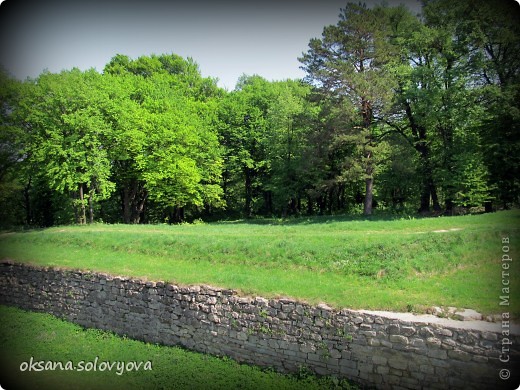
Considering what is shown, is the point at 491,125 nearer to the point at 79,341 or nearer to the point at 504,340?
the point at 504,340

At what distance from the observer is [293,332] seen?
932 centimetres

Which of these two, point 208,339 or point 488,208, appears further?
point 488,208

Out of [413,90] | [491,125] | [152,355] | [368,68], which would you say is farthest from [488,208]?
[152,355]

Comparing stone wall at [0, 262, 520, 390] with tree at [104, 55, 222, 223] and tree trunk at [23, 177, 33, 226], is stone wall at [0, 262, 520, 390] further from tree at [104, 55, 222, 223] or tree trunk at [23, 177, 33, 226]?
tree trunk at [23, 177, 33, 226]

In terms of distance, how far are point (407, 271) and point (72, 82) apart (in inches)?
928

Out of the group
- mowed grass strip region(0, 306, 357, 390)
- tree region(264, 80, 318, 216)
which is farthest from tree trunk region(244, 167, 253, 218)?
mowed grass strip region(0, 306, 357, 390)

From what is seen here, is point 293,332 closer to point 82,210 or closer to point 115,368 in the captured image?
point 115,368

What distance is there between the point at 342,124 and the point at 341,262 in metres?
12.1

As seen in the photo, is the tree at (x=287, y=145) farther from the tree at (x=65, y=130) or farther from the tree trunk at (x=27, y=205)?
the tree trunk at (x=27, y=205)

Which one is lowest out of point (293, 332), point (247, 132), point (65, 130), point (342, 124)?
point (293, 332)

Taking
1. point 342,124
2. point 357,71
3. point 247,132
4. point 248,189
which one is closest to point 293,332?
point 342,124

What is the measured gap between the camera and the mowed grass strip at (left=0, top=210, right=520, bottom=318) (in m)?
9.23

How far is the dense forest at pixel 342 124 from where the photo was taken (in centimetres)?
1919

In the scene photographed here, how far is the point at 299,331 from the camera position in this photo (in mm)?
9242
